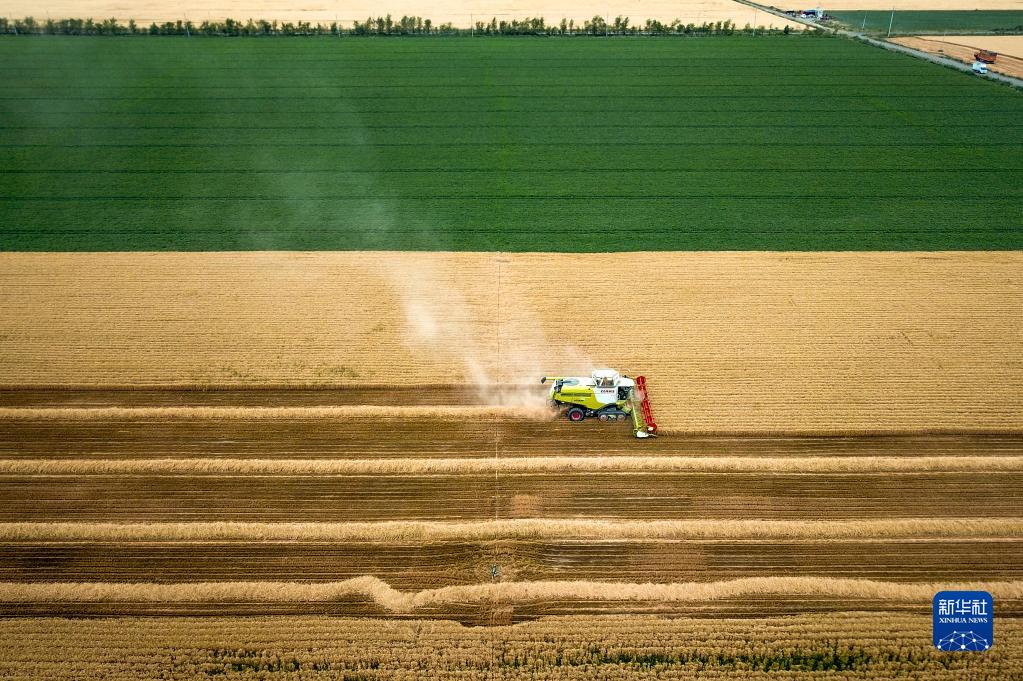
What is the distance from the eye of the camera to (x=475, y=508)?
66.7ft

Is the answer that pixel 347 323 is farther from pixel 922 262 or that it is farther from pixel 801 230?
pixel 922 262

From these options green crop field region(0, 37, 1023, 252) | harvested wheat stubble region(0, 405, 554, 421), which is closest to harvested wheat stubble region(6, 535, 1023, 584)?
harvested wheat stubble region(0, 405, 554, 421)

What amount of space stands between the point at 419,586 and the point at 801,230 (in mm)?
27853

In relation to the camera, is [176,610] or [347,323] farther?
[347,323]

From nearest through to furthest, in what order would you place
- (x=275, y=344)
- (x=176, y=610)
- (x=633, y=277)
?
(x=176, y=610), (x=275, y=344), (x=633, y=277)

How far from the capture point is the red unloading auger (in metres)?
22.5

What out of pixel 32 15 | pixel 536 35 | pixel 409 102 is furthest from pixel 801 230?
pixel 32 15

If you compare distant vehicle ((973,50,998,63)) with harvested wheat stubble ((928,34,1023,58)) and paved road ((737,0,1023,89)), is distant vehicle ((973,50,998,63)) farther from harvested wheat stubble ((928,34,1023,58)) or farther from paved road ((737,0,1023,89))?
harvested wheat stubble ((928,34,1023,58))

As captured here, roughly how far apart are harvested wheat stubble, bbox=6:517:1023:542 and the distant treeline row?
63.3m

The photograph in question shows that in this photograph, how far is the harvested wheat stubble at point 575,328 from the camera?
2455 cm

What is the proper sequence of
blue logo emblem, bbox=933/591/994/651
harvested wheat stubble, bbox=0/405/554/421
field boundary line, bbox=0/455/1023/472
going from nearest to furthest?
1. blue logo emblem, bbox=933/591/994/651
2. field boundary line, bbox=0/455/1023/472
3. harvested wheat stubble, bbox=0/405/554/421

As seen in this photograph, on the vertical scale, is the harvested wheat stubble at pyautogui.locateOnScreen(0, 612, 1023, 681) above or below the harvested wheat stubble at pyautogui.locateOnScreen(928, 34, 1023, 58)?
below

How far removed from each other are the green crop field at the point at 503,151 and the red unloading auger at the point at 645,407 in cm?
1121

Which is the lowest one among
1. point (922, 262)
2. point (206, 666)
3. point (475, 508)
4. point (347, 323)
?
point (206, 666)
